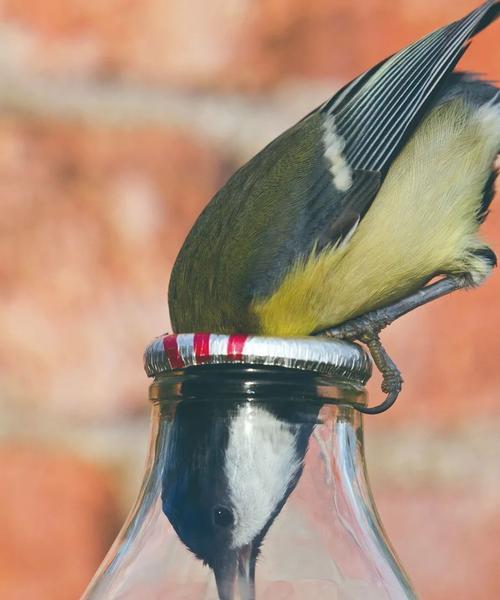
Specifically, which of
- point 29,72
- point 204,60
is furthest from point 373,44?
point 29,72

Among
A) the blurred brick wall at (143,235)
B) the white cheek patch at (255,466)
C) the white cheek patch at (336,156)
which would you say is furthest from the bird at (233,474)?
the blurred brick wall at (143,235)

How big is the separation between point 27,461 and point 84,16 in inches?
10.1

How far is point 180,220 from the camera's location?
751 mm

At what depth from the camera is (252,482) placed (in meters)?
0.46

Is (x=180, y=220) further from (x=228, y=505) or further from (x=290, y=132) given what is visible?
(x=228, y=505)

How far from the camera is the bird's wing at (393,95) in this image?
60 centimetres

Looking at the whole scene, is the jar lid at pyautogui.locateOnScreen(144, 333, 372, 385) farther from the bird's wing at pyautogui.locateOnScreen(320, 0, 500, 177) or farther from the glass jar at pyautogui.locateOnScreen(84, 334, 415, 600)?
the bird's wing at pyautogui.locateOnScreen(320, 0, 500, 177)

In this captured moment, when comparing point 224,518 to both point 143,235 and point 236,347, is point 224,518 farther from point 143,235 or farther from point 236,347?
point 143,235

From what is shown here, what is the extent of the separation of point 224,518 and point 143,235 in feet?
1.03

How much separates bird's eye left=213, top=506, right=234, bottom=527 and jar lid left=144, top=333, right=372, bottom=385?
2.1 inches

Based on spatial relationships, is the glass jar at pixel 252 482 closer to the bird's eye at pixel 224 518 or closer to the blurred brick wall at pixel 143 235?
the bird's eye at pixel 224 518

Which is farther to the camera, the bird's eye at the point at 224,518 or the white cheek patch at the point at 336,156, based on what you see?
the white cheek patch at the point at 336,156

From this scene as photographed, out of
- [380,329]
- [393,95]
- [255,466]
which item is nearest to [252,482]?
[255,466]

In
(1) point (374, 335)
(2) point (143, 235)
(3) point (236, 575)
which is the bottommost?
(3) point (236, 575)
